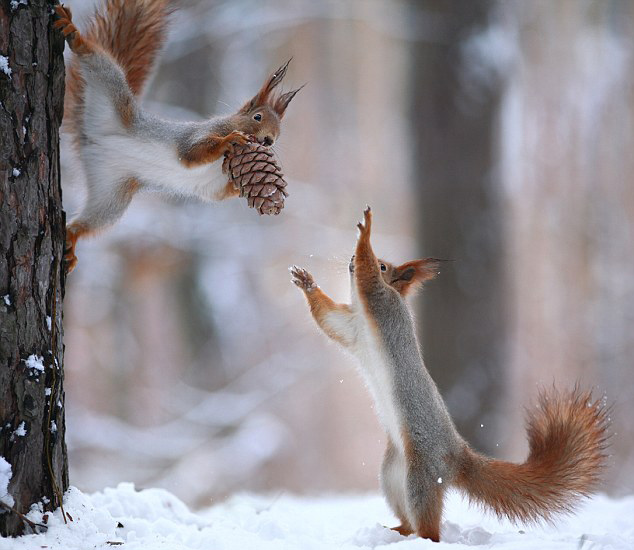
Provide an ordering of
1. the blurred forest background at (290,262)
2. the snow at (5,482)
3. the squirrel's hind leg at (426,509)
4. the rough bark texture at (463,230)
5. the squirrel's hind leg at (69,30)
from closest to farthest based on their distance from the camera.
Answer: the snow at (5,482) → the squirrel's hind leg at (69,30) → the squirrel's hind leg at (426,509) → the rough bark texture at (463,230) → the blurred forest background at (290,262)

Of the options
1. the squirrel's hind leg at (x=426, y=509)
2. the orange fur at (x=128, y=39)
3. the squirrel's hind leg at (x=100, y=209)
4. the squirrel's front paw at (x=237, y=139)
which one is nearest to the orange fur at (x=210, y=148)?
the squirrel's front paw at (x=237, y=139)

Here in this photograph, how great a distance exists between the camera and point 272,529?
7.00 ft

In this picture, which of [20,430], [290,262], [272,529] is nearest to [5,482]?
[20,430]

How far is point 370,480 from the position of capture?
257 inches

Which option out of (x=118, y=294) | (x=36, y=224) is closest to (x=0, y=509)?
(x=36, y=224)

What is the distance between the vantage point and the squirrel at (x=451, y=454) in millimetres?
2145

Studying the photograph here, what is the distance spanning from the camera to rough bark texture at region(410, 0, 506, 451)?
4293 millimetres

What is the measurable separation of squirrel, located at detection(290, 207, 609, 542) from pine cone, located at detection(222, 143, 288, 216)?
33cm

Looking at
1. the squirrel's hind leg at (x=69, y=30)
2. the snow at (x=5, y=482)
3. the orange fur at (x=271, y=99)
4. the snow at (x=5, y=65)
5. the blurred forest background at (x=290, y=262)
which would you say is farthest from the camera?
the blurred forest background at (x=290, y=262)

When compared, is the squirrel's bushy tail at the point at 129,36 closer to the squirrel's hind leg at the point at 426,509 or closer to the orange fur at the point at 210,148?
the orange fur at the point at 210,148

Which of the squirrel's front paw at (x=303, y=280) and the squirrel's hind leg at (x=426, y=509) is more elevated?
the squirrel's front paw at (x=303, y=280)

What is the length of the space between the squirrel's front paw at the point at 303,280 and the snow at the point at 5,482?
116 cm

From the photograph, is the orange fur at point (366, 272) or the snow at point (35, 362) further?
the orange fur at point (366, 272)

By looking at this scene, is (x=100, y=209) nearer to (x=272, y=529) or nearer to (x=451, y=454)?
(x=272, y=529)
